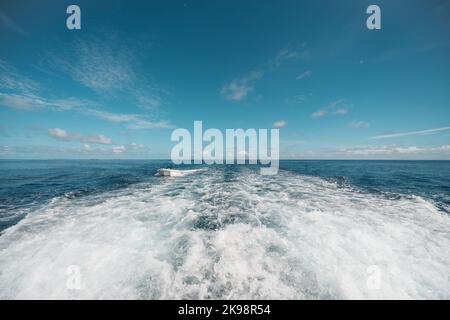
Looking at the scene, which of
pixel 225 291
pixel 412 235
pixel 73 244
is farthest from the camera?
pixel 412 235

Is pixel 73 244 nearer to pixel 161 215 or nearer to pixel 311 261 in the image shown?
pixel 161 215

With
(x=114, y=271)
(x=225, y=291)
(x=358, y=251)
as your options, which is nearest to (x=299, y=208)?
(x=358, y=251)

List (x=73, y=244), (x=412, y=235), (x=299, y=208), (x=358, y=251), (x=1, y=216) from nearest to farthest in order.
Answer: (x=358, y=251), (x=73, y=244), (x=412, y=235), (x=1, y=216), (x=299, y=208)

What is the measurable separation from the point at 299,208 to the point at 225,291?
24.9ft

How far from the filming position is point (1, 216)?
353 inches

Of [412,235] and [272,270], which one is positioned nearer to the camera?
[272,270]

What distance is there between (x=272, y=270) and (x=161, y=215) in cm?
667

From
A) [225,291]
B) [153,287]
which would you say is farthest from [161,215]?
[225,291]

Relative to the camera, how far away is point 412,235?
263 inches

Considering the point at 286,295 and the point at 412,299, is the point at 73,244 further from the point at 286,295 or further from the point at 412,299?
the point at 412,299

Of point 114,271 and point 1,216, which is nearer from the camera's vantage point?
point 114,271
